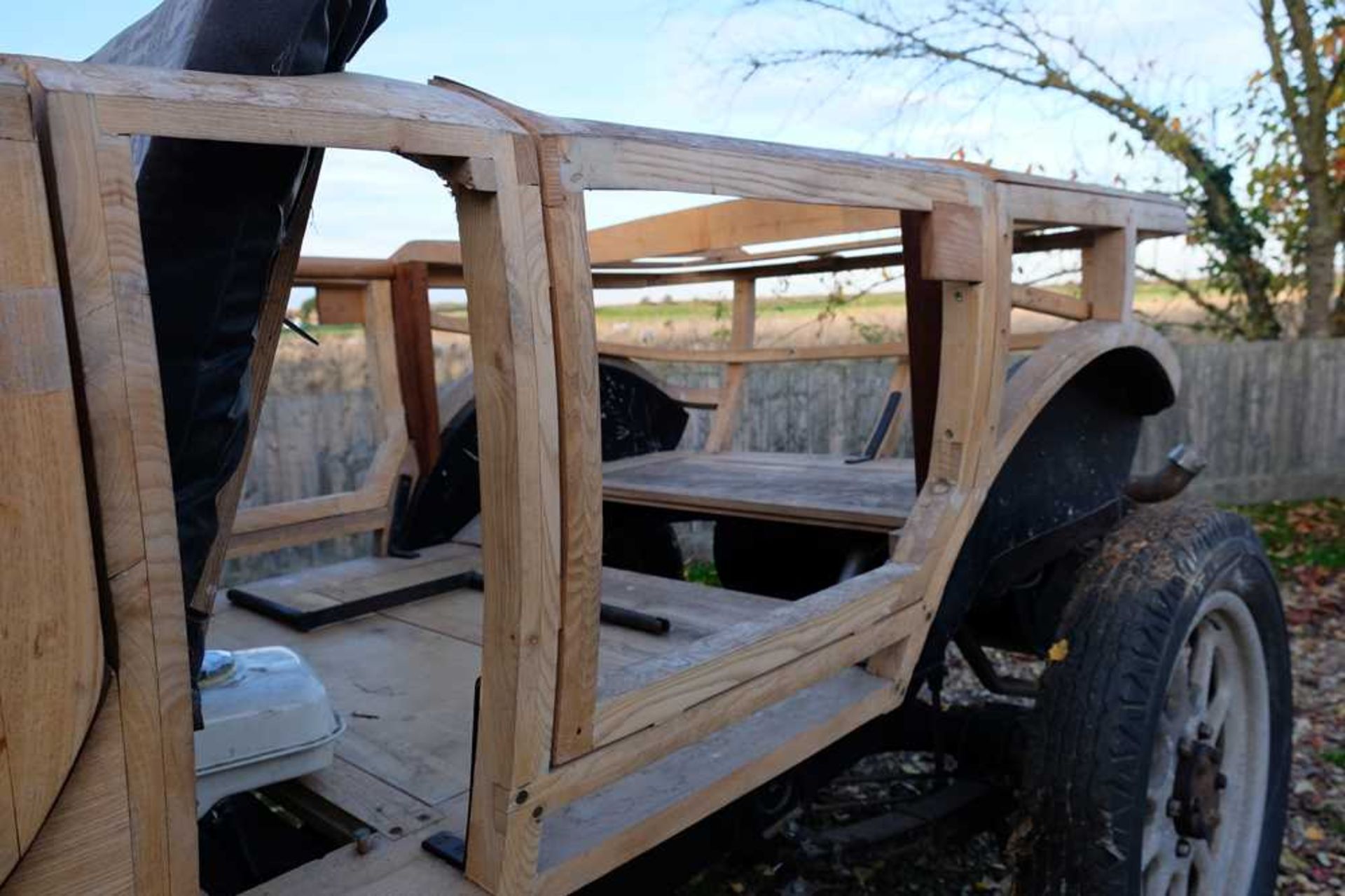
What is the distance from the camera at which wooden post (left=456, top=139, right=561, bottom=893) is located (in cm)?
125

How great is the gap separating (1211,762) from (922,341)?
1.22 metres

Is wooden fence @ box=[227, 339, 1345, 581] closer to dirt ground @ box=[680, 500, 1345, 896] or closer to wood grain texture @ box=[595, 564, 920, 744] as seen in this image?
dirt ground @ box=[680, 500, 1345, 896]

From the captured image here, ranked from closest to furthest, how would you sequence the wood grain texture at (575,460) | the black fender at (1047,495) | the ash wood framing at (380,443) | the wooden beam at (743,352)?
the wood grain texture at (575,460) → the black fender at (1047,495) → the ash wood framing at (380,443) → the wooden beam at (743,352)

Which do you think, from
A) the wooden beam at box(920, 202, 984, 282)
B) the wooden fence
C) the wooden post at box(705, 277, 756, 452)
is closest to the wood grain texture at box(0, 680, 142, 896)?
the wooden beam at box(920, 202, 984, 282)

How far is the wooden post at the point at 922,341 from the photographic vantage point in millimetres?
2148

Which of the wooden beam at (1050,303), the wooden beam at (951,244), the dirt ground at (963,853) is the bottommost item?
the dirt ground at (963,853)

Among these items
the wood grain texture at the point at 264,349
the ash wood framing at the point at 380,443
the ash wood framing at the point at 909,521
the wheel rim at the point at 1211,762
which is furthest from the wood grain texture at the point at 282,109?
the ash wood framing at the point at 380,443

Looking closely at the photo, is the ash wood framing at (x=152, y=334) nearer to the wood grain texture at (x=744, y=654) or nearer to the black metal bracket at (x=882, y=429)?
the wood grain texture at (x=744, y=654)

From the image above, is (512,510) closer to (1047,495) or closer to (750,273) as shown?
(1047,495)

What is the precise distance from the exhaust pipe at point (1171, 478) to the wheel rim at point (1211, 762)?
35 cm

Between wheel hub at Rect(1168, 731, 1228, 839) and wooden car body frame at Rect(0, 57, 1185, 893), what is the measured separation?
0.83 m

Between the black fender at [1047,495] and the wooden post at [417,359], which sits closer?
the black fender at [1047,495]

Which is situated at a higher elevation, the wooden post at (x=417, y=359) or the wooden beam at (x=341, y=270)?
the wooden beam at (x=341, y=270)

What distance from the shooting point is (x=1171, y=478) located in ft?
9.48
